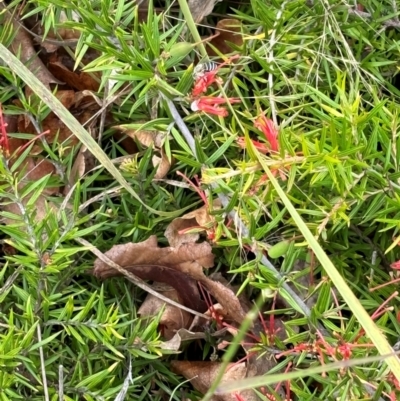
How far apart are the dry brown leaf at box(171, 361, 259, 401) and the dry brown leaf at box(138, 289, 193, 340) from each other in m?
0.08

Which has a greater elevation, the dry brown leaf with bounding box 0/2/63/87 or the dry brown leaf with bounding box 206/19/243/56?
the dry brown leaf with bounding box 0/2/63/87

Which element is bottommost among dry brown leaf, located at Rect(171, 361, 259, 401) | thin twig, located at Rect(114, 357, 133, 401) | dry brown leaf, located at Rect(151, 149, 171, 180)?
dry brown leaf, located at Rect(171, 361, 259, 401)

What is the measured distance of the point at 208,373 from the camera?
1.34 m

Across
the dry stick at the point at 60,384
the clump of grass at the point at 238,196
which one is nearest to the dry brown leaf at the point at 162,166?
the clump of grass at the point at 238,196

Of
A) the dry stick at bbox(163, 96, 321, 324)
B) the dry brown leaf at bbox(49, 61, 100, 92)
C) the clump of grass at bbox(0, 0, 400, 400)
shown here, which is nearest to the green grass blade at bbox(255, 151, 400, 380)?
the clump of grass at bbox(0, 0, 400, 400)

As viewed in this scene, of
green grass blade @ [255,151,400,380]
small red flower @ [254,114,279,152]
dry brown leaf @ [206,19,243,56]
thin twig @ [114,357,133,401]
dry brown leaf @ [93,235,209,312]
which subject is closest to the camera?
green grass blade @ [255,151,400,380]

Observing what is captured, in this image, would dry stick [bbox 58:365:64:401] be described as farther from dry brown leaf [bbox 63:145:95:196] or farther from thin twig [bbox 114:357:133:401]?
dry brown leaf [bbox 63:145:95:196]

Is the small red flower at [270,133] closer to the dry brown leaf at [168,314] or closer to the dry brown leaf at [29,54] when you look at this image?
the dry brown leaf at [168,314]

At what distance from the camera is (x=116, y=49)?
1090 mm

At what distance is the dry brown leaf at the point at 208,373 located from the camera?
131cm

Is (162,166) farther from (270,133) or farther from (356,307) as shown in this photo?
(356,307)

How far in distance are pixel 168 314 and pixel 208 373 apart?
0.16 metres

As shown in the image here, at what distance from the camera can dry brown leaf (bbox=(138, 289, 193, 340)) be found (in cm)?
137

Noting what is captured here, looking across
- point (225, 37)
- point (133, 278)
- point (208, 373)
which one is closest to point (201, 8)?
point (225, 37)
